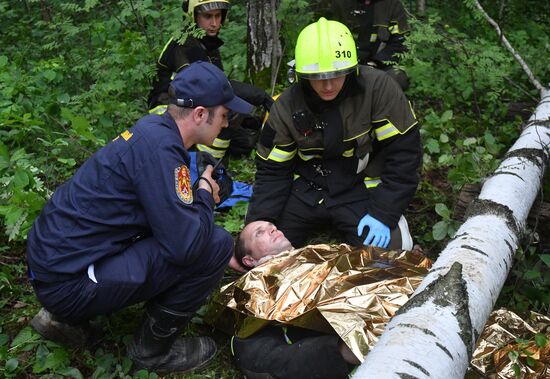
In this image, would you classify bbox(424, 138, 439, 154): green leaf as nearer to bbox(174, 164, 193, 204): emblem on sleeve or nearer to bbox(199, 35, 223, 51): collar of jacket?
bbox(199, 35, 223, 51): collar of jacket

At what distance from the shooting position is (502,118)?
18.8ft

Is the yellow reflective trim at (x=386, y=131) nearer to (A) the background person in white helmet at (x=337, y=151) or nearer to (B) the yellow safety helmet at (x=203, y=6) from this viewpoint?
(A) the background person in white helmet at (x=337, y=151)

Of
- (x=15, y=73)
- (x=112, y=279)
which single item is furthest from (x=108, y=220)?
(x=15, y=73)

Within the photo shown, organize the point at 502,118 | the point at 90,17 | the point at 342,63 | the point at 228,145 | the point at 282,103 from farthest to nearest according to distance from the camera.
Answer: the point at 90,17, the point at 502,118, the point at 228,145, the point at 282,103, the point at 342,63

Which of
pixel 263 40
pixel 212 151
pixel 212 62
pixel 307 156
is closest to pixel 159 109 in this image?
pixel 212 151

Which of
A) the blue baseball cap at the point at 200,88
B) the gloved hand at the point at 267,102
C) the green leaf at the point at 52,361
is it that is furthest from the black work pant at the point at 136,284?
the gloved hand at the point at 267,102

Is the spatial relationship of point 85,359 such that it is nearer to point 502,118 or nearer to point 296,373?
point 296,373

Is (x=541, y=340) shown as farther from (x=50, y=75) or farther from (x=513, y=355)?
Result: (x=50, y=75)

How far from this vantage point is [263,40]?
18.5 ft

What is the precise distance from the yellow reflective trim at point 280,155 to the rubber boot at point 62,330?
1653 mm

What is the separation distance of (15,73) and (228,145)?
213 cm

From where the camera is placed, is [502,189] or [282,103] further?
[282,103]

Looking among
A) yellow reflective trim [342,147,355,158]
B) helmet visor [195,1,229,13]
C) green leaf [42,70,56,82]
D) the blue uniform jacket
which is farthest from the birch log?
green leaf [42,70,56,82]

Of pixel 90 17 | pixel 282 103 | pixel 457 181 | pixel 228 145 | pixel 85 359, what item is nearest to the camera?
pixel 85 359
